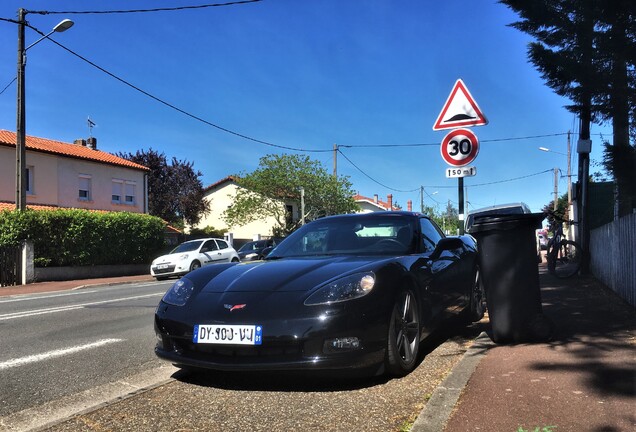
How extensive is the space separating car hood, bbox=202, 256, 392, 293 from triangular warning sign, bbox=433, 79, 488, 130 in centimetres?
332

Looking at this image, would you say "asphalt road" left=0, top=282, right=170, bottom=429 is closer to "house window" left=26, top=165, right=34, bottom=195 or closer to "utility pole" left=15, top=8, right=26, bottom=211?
"utility pole" left=15, top=8, right=26, bottom=211

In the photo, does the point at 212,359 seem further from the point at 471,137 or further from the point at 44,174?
the point at 44,174

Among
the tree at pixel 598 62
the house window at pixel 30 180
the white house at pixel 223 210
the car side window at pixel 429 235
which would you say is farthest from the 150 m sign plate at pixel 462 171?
the white house at pixel 223 210

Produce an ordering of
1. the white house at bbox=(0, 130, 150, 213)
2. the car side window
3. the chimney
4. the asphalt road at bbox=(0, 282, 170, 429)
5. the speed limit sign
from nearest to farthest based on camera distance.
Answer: the asphalt road at bbox=(0, 282, 170, 429), the car side window, the speed limit sign, the white house at bbox=(0, 130, 150, 213), the chimney

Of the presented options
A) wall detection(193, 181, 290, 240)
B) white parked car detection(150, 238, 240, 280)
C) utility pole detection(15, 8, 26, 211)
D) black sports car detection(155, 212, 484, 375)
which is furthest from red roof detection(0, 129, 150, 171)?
black sports car detection(155, 212, 484, 375)

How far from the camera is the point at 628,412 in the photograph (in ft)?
9.39

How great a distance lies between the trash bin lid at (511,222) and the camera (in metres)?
4.70

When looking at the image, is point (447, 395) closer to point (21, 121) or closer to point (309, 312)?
point (309, 312)

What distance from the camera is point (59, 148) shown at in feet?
99.5

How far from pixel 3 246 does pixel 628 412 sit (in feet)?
66.0

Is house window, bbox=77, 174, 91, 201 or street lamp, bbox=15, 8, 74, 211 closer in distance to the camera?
street lamp, bbox=15, 8, 74, 211

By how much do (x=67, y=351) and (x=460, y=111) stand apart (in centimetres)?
555

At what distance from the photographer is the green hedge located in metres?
18.8

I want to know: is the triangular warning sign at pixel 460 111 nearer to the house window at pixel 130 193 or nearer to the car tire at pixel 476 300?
the car tire at pixel 476 300
